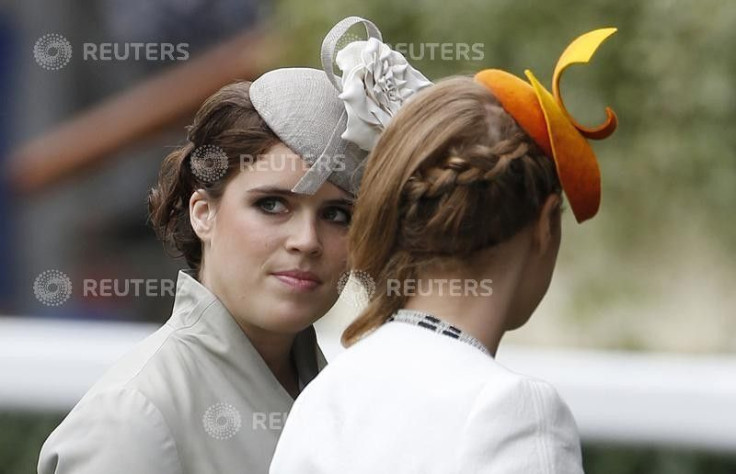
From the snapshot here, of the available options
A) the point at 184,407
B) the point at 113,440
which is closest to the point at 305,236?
the point at 184,407

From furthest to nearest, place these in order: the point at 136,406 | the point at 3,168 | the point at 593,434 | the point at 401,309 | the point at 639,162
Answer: the point at 3,168, the point at 639,162, the point at 593,434, the point at 136,406, the point at 401,309

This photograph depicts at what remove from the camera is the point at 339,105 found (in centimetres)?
213

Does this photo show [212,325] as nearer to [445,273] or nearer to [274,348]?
[274,348]

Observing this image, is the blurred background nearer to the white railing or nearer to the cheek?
the white railing

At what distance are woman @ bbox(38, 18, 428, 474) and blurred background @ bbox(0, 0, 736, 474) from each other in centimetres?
164

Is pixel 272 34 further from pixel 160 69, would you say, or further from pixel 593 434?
pixel 593 434

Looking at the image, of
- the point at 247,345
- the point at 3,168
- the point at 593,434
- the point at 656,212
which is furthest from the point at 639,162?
the point at 247,345

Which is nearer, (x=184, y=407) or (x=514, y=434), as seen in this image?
(x=514, y=434)

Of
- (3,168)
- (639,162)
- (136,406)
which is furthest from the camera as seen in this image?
(3,168)

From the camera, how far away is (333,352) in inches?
149

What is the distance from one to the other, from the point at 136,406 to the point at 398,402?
0.47m

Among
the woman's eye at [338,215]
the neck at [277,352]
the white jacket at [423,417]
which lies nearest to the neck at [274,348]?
the neck at [277,352]

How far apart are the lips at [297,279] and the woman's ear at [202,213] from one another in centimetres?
15

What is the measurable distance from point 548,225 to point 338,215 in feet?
1.66
